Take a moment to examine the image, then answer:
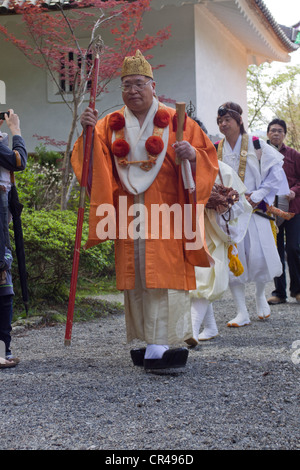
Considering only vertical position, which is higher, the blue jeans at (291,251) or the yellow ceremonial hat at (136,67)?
the yellow ceremonial hat at (136,67)

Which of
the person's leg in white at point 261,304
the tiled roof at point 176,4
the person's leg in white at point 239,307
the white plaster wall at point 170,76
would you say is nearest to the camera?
the person's leg in white at point 239,307

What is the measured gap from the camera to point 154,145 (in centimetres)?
438

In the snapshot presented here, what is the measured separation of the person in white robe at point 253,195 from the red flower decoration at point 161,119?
1978mm

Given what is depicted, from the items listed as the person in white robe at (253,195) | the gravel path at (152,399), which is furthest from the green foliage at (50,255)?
the person in white robe at (253,195)

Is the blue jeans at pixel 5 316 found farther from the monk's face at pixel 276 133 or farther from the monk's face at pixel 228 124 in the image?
the monk's face at pixel 276 133

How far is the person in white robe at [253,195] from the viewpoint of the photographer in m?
6.49

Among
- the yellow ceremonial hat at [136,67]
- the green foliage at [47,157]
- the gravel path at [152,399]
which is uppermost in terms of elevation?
the green foliage at [47,157]

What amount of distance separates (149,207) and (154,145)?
15.8 inches

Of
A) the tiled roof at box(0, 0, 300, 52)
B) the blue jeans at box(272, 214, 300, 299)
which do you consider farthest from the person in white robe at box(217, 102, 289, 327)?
the tiled roof at box(0, 0, 300, 52)

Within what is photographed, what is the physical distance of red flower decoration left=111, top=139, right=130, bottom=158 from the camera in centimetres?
445

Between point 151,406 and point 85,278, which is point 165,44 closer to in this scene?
point 85,278

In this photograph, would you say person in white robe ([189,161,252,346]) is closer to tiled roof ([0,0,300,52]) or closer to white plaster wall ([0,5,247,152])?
tiled roof ([0,0,300,52])

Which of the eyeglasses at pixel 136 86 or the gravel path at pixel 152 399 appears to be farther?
the eyeglasses at pixel 136 86

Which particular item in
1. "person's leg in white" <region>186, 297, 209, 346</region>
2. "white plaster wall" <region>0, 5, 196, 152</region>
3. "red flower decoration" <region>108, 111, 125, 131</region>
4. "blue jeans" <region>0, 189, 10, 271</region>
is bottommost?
"person's leg in white" <region>186, 297, 209, 346</region>
